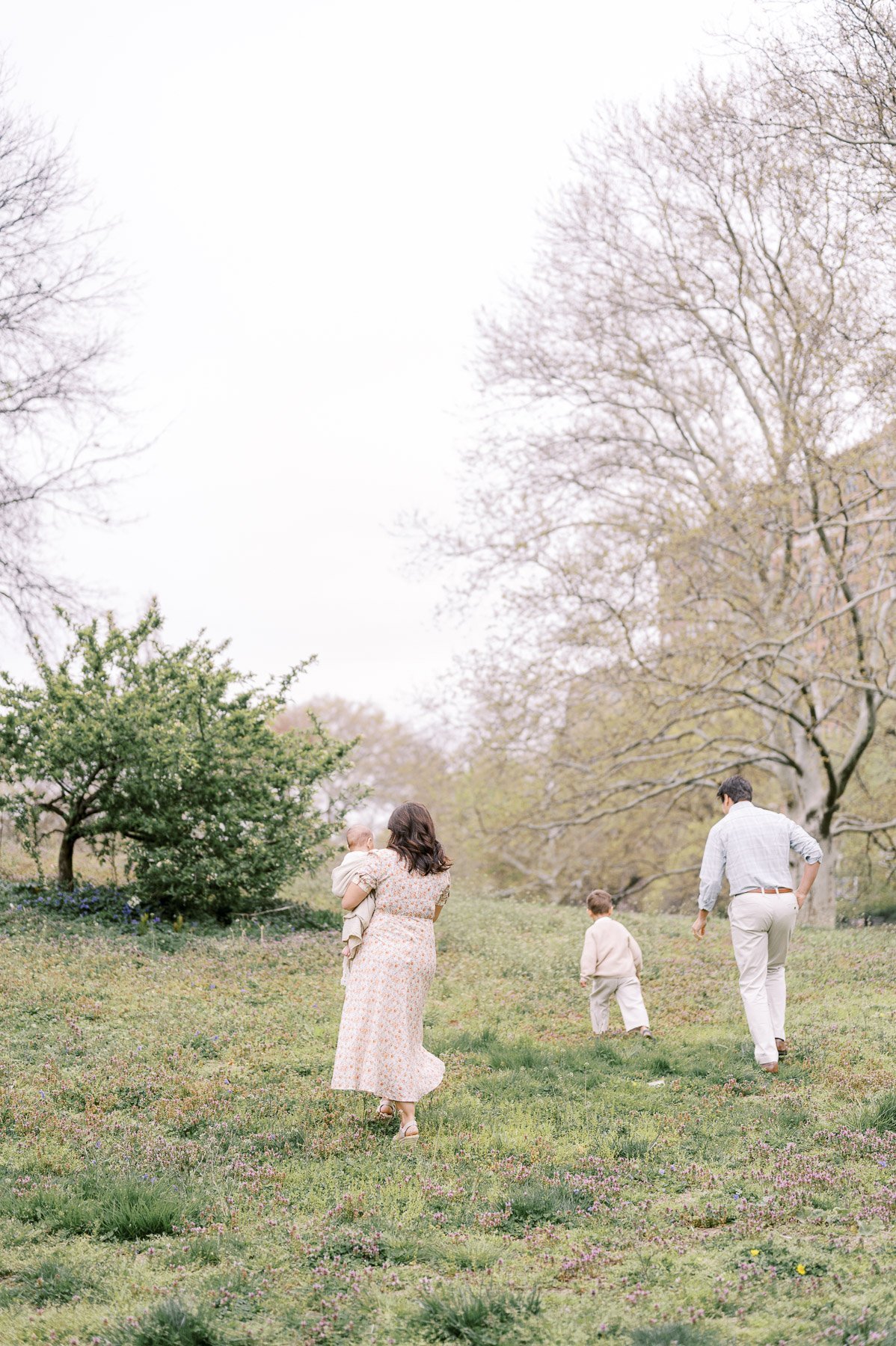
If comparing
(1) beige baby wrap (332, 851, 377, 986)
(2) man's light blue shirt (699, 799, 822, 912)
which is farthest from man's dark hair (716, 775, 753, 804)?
(1) beige baby wrap (332, 851, 377, 986)

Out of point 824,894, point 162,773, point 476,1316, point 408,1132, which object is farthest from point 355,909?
point 824,894

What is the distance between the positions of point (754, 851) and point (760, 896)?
31 cm

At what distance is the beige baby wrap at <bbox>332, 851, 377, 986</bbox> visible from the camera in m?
6.83

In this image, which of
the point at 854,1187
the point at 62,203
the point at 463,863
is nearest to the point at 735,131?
the point at 62,203

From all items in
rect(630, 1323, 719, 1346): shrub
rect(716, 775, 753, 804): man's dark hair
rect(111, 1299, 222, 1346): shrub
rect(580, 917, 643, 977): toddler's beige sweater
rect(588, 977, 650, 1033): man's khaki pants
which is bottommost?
rect(630, 1323, 719, 1346): shrub

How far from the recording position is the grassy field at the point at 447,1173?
410 centimetres

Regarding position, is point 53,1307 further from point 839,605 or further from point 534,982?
point 839,605

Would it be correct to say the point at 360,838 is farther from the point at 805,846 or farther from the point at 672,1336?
the point at 672,1336

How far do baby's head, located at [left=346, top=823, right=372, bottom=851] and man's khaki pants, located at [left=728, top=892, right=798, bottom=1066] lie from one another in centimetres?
254

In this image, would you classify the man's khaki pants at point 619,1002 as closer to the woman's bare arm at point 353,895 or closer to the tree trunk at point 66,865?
the woman's bare arm at point 353,895

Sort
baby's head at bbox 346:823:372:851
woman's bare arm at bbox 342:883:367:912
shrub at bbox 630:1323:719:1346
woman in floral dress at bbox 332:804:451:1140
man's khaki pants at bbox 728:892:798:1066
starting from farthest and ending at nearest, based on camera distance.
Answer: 1. man's khaki pants at bbox 728:892:798:1066
2. baby's head at bbox 346:823:372:851
3. woman's bare arm at bbox 342:883:367:912
4. woman in floral dress at bbox 332:804:451:1140
5. shrub at bbox 630:1323:719:1346

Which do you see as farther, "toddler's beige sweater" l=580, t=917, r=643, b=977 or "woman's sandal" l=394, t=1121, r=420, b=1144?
"toddler's beige sweater" l=580, t=917, r=643, b=977

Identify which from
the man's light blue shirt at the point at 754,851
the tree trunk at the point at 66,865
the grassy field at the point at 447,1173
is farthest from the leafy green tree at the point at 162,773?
the man's light blue shirt at the point at 754,851

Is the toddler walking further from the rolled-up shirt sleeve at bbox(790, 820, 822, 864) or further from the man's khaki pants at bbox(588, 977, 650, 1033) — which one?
the rolled-up shirt sleeve at bbox(790, 820, 822, 864)
